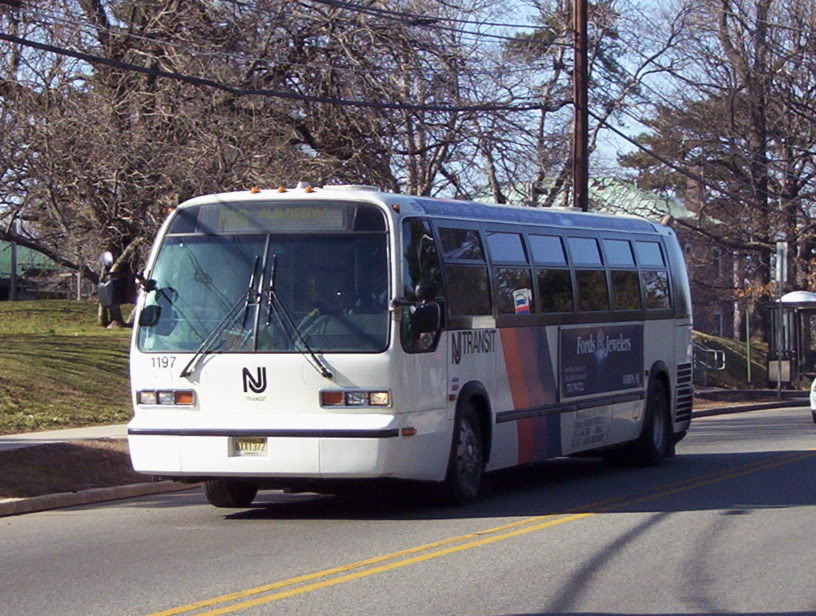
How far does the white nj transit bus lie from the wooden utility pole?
10.3 m

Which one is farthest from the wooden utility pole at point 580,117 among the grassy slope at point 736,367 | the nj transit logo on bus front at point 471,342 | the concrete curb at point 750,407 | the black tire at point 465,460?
the grassy slope at point 736,367

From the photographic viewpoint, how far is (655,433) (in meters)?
17.3

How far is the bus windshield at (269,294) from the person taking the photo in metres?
11.4

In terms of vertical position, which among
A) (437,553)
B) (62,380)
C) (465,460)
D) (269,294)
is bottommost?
(437,553)

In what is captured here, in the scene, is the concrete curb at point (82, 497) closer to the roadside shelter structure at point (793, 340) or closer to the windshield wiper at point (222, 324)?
the windshield wiper at point (222, 324)

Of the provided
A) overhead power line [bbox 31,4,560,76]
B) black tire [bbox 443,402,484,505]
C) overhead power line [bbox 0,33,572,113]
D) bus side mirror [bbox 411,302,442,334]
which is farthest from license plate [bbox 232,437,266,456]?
overhead power line [bbox 31,4,560,76]

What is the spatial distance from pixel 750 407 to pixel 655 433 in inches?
516

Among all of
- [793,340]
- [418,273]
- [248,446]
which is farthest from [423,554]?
[793,340]

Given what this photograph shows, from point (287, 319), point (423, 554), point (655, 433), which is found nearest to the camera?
point (423, 554)

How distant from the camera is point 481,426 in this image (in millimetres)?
12961

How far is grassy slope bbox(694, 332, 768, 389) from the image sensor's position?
37406 mm

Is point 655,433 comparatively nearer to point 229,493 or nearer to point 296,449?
point 229,493

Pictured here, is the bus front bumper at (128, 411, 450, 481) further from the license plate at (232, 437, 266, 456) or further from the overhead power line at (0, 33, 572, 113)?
the overhead power line at (0, 33, 572, 113)

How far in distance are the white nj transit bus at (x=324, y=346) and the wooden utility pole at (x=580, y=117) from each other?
33.9 ft
